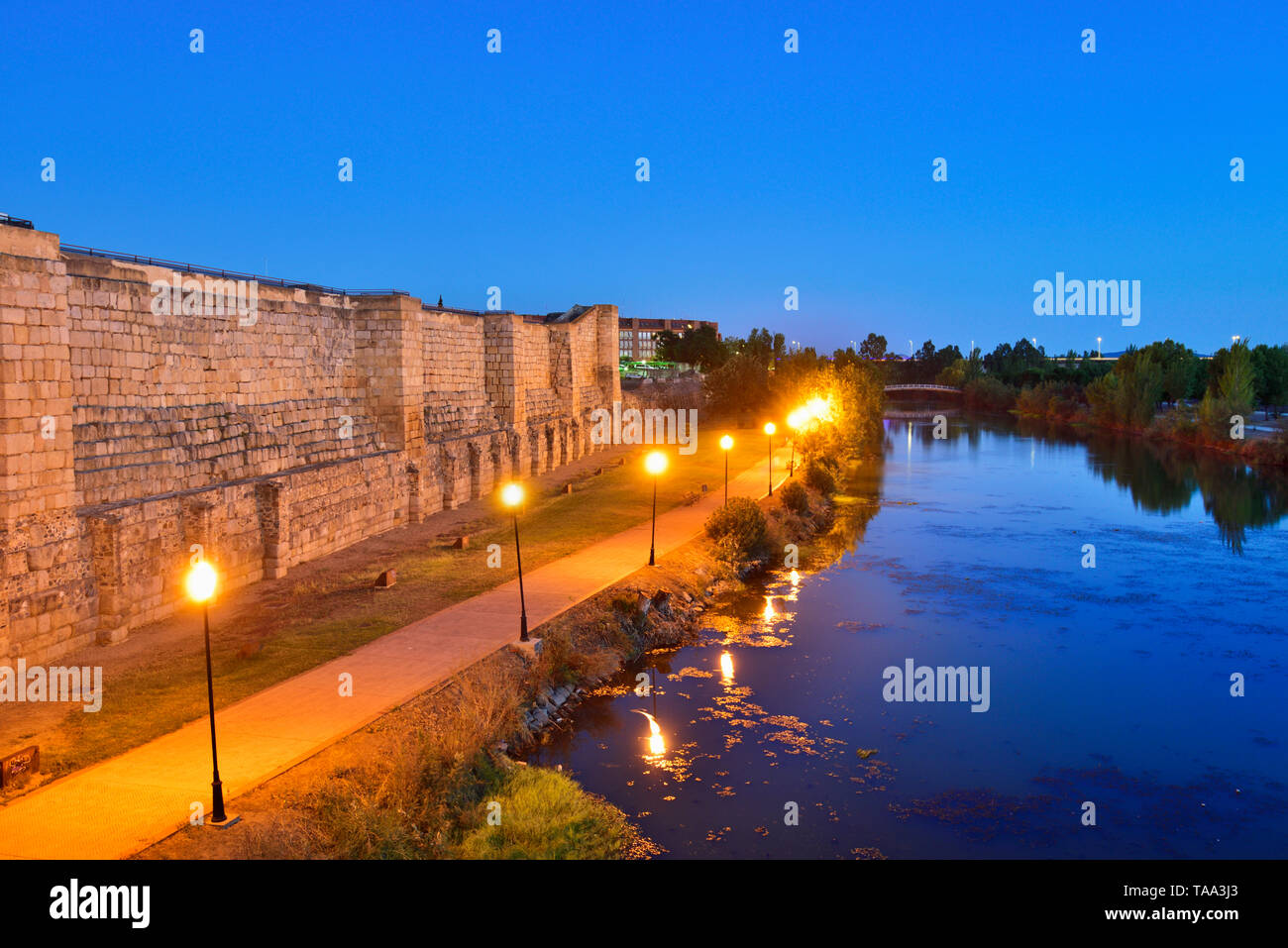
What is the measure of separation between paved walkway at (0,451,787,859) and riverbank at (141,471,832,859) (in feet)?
1.15

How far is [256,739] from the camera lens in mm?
11375

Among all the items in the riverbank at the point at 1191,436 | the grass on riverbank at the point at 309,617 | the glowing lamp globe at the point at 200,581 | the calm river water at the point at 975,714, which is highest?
the glowing lamp globe at the point at 200,581

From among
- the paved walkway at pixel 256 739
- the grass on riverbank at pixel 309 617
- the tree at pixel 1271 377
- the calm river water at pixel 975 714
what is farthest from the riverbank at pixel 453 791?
the tree at pixel 1271 377

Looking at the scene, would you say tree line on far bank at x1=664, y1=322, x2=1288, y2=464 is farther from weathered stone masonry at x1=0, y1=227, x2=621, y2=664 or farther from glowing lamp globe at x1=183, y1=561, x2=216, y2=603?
glowing lamp globe at x1=183, y1=561, x2=216, y2=603

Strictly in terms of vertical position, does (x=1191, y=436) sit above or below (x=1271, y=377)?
below

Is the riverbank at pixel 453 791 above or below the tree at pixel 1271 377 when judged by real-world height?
below

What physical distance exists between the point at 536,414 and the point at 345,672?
27191mm

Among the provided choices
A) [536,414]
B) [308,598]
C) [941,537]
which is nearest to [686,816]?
[308,598]

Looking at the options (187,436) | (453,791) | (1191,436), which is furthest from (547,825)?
(1191,436)

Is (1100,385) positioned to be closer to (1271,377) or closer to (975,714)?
(1271,377)

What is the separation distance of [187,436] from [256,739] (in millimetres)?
8487

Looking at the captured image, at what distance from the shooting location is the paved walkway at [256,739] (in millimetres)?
8914

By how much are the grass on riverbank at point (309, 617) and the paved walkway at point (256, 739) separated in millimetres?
396

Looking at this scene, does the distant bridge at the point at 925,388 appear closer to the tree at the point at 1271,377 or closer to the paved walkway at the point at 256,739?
the tree at the point at 1271,377
